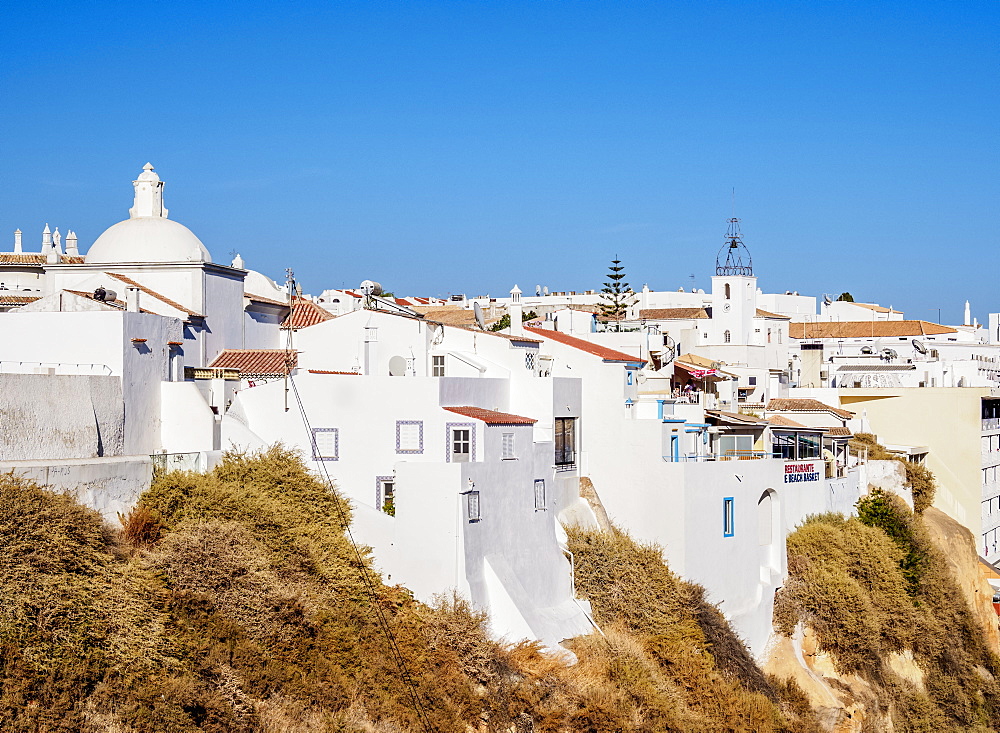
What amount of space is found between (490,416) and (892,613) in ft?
52.4

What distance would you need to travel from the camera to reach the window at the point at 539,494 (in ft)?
85.8

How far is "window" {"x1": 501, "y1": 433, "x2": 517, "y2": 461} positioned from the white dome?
362 inches

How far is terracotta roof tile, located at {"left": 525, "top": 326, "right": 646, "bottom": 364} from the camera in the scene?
32.1 m

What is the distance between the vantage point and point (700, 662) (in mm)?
26984

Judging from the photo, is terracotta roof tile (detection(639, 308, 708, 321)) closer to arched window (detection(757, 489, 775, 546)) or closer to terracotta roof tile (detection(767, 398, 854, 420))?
terracotta roof tile (detection(767, 398, 854, 420))

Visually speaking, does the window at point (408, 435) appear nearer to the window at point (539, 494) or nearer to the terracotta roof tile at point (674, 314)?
the window at point (539, 494)

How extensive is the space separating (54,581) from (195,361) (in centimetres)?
1162

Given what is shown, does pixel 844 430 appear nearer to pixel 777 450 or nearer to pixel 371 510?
pixel 777 450

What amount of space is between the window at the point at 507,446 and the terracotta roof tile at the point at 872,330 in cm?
5760

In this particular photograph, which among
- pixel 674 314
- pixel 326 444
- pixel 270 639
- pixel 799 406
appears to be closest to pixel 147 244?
pixel 326 444

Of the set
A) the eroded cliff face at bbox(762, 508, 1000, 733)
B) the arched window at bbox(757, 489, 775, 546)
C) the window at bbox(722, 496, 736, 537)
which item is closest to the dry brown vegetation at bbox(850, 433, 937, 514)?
the eroded cliff face at bbox(762, 508, 1000, 733)

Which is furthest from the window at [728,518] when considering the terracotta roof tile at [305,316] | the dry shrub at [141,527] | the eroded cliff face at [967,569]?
the dry shrub at [141,527]

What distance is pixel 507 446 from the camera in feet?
84.5

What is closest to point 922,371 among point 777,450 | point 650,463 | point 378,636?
point 777,450
